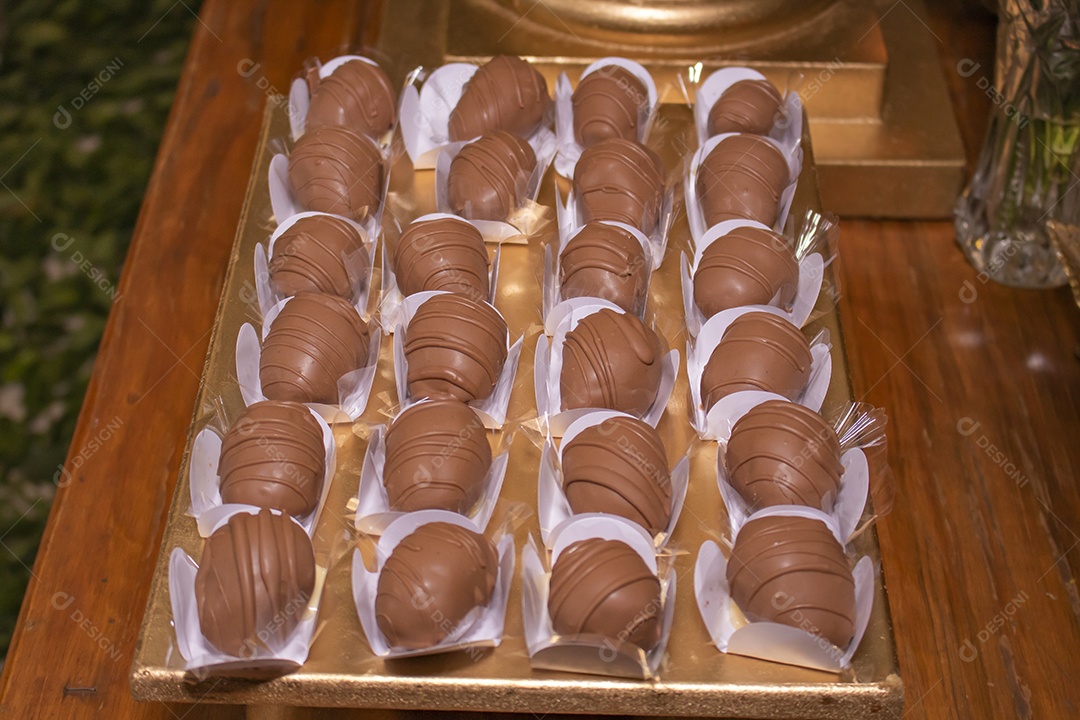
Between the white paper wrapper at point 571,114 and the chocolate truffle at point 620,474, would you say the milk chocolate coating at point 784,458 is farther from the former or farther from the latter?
the white paper wrapper at point 571,114

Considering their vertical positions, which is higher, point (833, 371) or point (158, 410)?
point (833, 371)

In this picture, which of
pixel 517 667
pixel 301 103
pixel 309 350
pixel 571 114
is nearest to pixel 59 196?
pixel 301 103

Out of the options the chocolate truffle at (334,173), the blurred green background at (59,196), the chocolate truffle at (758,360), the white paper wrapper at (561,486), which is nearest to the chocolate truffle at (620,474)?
the white paper wrapper at (561,486)

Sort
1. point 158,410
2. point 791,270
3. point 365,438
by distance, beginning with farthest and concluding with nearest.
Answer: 1. point 158,410
2. point 791,270
3. point 365,438

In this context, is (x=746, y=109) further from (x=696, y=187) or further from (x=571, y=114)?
(x=571, y=114)

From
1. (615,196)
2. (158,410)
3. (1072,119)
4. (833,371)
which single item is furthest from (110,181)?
(1072,119)

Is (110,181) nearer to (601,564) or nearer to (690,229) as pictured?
(690,229)

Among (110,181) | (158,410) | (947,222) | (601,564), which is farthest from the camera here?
(110,181)

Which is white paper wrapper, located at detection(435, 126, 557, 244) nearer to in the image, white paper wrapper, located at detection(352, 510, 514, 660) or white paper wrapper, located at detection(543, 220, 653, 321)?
white paper wrapper, located at detection(543, 220, 653, 321)
